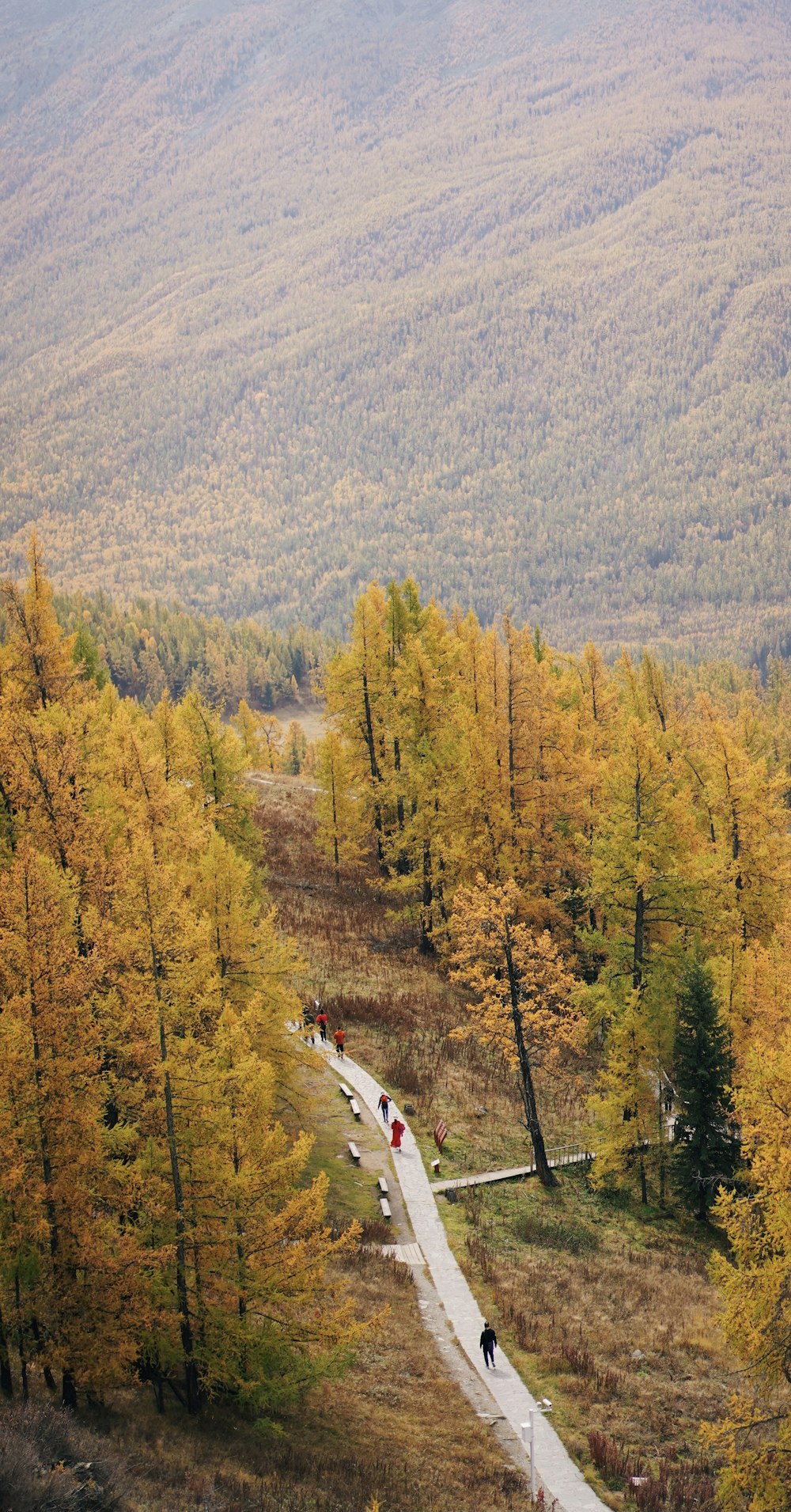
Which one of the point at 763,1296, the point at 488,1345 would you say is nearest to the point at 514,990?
the point at 488,1345

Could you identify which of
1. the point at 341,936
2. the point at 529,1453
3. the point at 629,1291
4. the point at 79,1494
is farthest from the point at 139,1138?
the point at 341,936

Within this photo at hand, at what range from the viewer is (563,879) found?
5041 cm

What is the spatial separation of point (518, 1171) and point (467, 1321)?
8503 mm

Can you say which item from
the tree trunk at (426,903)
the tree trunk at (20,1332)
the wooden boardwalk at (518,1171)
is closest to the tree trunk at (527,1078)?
the wooden boardwalk at (518,1171)

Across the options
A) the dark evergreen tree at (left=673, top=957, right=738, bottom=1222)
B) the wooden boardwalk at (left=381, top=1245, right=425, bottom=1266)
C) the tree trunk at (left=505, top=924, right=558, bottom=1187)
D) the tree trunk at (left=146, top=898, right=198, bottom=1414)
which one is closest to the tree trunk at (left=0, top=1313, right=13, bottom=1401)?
the tree trunk at (left=146, top=898, right=198, bottom=1414)

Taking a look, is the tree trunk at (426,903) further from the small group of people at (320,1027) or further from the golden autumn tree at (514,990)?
the golden autumn tree at (514,990)

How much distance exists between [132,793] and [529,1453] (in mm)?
16857

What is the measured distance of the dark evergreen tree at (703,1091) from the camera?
33906 millimetres

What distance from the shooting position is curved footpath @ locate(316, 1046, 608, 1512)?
21609 mm

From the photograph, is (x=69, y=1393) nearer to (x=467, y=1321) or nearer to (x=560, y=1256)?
(x=467, y=1321)

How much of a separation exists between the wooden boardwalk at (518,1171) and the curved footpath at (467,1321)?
66 cm

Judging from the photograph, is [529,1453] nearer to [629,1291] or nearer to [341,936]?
[629,1291]

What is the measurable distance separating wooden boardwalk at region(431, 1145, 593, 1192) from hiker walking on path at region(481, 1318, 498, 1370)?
7.61 meters

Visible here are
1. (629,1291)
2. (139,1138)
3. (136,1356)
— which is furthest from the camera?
(629,1291)
